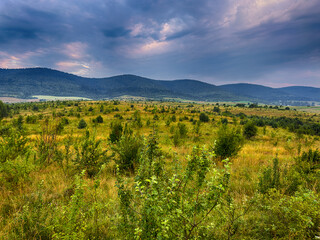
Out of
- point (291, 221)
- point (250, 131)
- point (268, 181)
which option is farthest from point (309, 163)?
point (250, 131)

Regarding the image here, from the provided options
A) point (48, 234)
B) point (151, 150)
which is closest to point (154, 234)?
point (151, 150)

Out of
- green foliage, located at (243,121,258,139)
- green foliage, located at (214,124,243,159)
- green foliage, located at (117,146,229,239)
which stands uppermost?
green foliage, located at (117,146,229,239)

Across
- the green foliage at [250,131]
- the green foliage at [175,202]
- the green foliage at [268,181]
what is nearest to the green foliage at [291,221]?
the green foliage at [268,181]

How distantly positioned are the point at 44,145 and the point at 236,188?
7.94 m

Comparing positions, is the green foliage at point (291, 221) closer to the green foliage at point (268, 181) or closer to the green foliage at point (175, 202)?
the green foliage at point (268, 181)

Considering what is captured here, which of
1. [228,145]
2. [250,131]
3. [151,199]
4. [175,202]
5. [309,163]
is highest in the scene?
[151,199]

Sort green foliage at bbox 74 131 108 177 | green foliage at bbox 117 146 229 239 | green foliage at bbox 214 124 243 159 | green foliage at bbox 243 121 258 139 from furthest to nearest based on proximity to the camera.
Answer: green foliage at bbox 243 121 258 139, green foliage at bbox 214 124 243 159, green foliage at bbox 74 131 108 177, green foliage at bbox 117 146 229 239

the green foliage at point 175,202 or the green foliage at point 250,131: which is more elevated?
the green foliage at point 175,202

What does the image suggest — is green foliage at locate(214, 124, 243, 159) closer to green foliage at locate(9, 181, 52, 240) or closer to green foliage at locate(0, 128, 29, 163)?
green foliage at locate(9, 181, 52, 240)

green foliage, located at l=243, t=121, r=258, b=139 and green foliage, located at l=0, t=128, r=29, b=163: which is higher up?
green foliage, located at l=0, t=128, r=29, b=163

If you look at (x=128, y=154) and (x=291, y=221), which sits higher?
(x=291, y=221)

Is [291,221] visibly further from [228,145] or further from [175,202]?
[228,145]

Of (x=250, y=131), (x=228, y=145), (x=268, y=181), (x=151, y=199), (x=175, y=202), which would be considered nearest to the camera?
(x=151, y=199)

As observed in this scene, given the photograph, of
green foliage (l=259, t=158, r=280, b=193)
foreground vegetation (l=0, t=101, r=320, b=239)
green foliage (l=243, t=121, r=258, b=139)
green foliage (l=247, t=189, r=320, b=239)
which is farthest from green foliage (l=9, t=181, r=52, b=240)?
green foliage (l=243, t=121, r=258, b=139)
